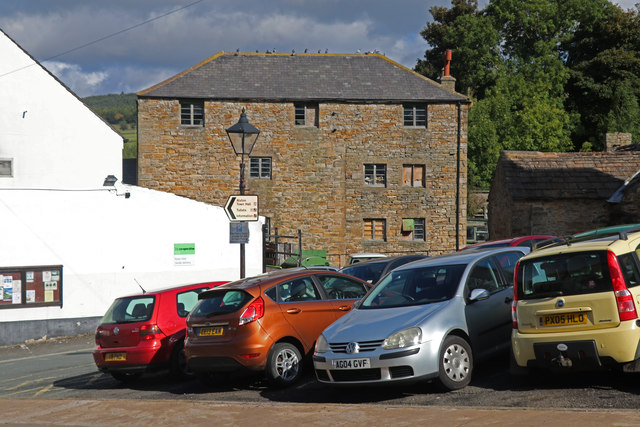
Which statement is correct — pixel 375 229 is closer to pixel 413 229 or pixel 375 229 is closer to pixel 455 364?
pixel 413 229

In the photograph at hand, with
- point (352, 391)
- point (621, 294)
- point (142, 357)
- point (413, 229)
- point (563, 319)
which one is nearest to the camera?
point (621, 294)

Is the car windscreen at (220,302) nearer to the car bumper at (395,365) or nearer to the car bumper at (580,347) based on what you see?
the car bumper at (395,365)

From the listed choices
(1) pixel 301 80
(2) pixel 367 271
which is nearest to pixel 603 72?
(1) pixel 301 80

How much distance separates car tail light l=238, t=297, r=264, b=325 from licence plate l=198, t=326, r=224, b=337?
14.6 inches

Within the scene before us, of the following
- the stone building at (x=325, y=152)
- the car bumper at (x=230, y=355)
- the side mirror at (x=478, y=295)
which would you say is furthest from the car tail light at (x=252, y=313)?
the stone building at (x=325, y=152)

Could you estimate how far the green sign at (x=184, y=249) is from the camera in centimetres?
2297

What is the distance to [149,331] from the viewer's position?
494 inches

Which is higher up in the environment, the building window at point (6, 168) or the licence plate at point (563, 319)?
the building window at point (6, 168)

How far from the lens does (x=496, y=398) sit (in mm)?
9242

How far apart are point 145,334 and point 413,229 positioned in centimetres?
2821

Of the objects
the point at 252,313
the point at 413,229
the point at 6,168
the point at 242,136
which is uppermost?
the point at 6,168

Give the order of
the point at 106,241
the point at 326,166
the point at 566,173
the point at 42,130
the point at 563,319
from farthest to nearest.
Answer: the point at 326,166
the point at 42,130
the point at 566,173
the point at 106,241
the point at 563,319

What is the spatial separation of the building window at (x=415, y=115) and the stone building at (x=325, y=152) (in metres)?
0.05

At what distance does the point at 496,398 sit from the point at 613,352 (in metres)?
1.47
